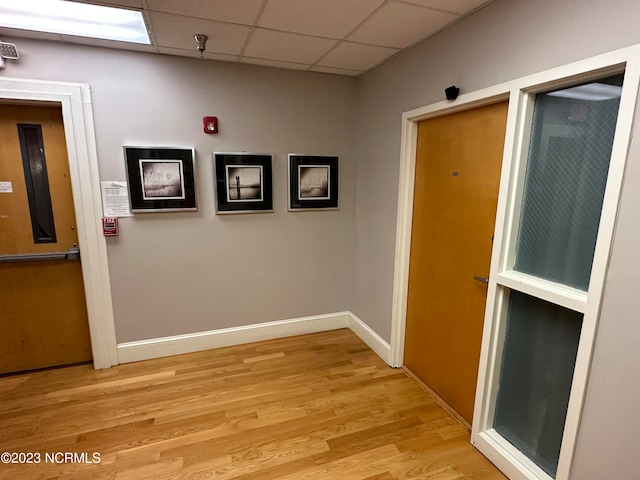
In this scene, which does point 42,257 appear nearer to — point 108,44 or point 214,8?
point 108,44

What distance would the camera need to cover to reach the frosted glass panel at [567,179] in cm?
136

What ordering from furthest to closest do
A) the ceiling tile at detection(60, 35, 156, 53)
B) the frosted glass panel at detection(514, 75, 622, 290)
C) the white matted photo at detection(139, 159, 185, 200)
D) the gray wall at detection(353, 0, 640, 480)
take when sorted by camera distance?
the white matted photo at detection(139, 159, 185, 200)
the ceiling tile at detection(60, 35, 156, 53)
the frosted glass panel at detection(514, 75, 622, 290)
the gray wall at detection(353, 0, 640, 480)

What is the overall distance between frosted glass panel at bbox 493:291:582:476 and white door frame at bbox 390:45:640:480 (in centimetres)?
6

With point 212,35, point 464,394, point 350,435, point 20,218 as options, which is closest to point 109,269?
point 20,218

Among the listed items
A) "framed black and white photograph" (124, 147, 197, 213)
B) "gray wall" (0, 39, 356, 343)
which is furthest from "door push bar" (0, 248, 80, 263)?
"framed black and white photograph" (124, 147, 197, 213)

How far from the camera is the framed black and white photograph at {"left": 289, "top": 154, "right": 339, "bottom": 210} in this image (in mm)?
2982

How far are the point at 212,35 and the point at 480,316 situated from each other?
7.93ft

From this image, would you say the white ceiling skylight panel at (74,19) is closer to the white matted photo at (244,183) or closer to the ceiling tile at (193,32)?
the ceiling tile at (193,32)

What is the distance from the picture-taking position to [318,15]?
6.08ft

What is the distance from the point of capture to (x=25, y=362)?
8.70 ft

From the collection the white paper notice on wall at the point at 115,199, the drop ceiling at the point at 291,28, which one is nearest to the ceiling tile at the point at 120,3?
the drop ceiling at the point at 291,28

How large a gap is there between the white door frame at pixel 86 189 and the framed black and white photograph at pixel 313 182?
1.50 m

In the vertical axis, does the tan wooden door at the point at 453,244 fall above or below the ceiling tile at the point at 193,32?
below

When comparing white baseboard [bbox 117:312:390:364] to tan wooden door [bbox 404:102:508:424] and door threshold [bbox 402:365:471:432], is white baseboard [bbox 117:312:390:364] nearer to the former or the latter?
door threshold [bbox 402:365:471:432]
